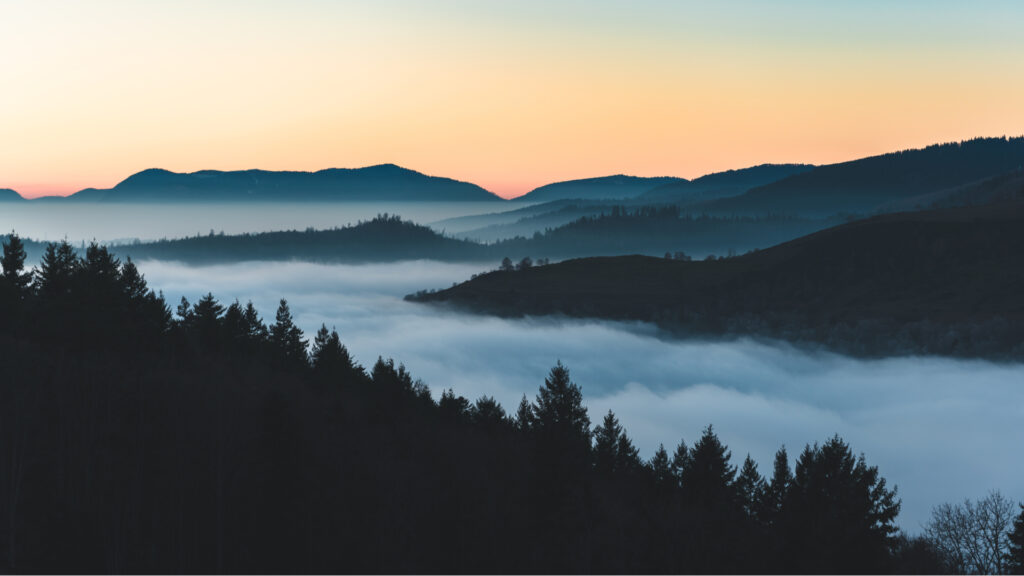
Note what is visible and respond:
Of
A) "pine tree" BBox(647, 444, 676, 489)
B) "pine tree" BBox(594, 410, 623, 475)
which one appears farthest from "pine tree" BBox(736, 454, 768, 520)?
"pine tree" BBox(594, 410, 623, 475)

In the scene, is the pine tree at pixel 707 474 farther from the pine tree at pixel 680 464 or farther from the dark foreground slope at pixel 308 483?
the pine tree at pixel 680 464

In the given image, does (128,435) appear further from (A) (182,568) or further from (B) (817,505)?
(B) (817,505)

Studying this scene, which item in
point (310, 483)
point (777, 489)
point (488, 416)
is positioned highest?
point (310, 483)

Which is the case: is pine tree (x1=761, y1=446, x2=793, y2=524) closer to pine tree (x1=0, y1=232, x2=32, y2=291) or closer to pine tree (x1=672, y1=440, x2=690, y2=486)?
pine tree (x1=672, y1=440, x2=690, y2=486)

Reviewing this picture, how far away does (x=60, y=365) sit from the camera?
180 ft

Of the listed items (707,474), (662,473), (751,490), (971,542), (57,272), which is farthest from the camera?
(57,272)

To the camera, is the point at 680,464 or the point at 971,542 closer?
the point at 971,542

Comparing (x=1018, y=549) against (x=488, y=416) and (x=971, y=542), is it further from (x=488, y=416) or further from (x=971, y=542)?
(x=488, y=416)

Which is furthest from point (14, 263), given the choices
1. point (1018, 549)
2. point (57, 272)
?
point (1018, 549)

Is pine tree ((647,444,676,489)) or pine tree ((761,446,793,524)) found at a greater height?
pine tree ((761,446,793,524))

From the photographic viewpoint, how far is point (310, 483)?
37.1 m

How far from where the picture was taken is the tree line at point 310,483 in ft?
127

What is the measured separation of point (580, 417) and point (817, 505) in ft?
59.8

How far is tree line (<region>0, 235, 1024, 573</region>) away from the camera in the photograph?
38562 mm
